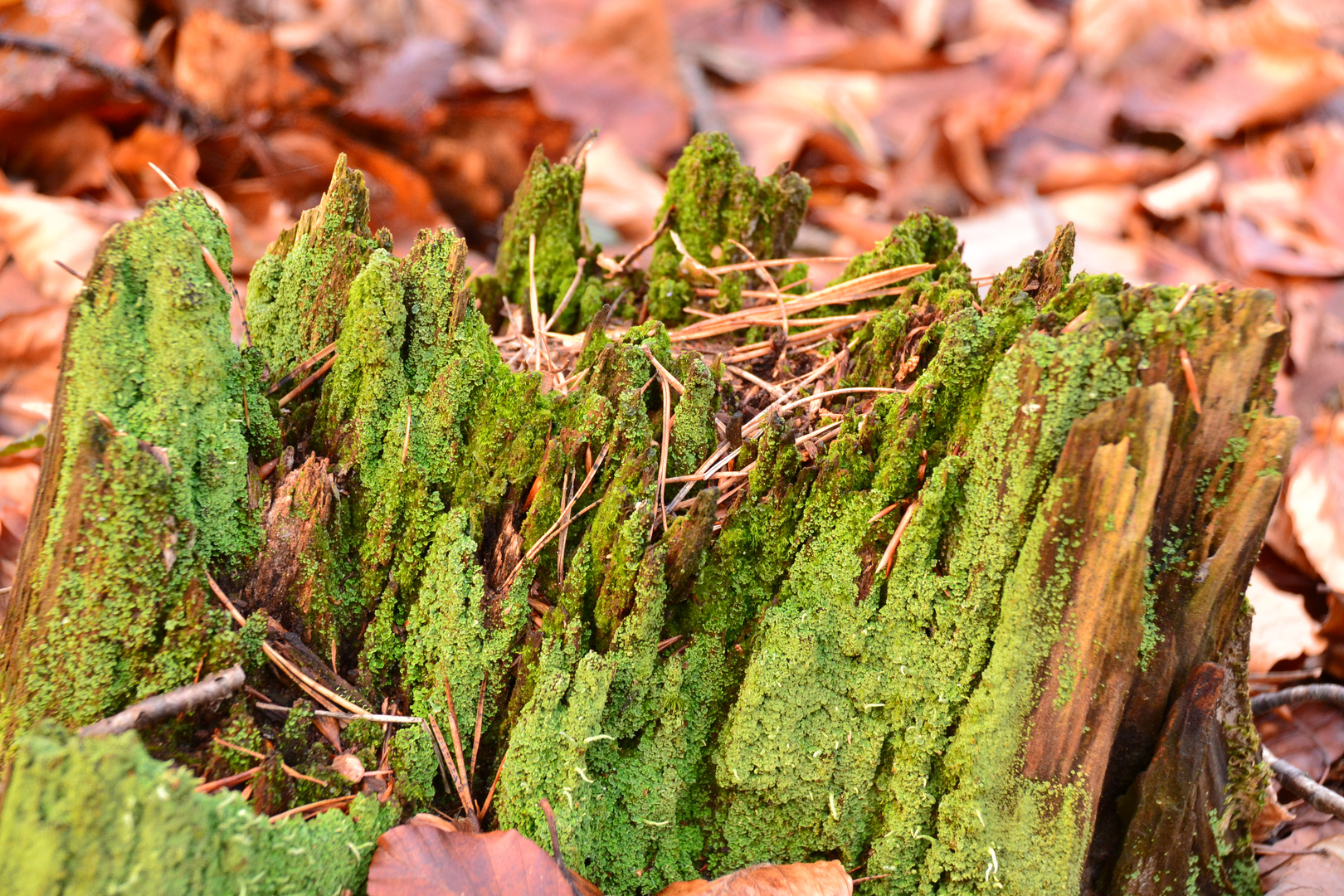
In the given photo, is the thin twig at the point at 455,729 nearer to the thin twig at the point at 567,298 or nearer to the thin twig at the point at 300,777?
the thin twig at the point at 300,777

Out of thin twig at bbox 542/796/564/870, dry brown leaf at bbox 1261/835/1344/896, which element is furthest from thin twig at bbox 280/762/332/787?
dry brown leaf at bbox 1261/835/1344/896

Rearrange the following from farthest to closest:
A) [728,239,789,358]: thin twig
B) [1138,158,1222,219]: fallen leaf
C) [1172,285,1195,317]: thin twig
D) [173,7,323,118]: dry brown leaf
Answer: [1138,158,1222,219]: fallen leaf
[173,7,323,118]: dry brown leaf
[728,239,789,358]: thin twig
[1172,285,1195,317]: thin twig

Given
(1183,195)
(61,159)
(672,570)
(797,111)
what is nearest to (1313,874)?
(672,570)

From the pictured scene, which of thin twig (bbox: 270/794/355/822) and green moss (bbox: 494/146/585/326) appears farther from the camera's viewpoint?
green moss (bbox: 494/146/585/326)

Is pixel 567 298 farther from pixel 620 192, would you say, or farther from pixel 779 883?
pixel 620 192

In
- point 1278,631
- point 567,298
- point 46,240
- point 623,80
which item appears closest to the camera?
point 567,298

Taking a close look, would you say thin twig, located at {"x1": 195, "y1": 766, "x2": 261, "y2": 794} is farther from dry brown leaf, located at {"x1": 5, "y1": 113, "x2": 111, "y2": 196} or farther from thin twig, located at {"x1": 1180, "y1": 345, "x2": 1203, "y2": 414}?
dry brown leaf, located at {"x1": 5, "y1": 113, "x2": 111, "y2": 196}
